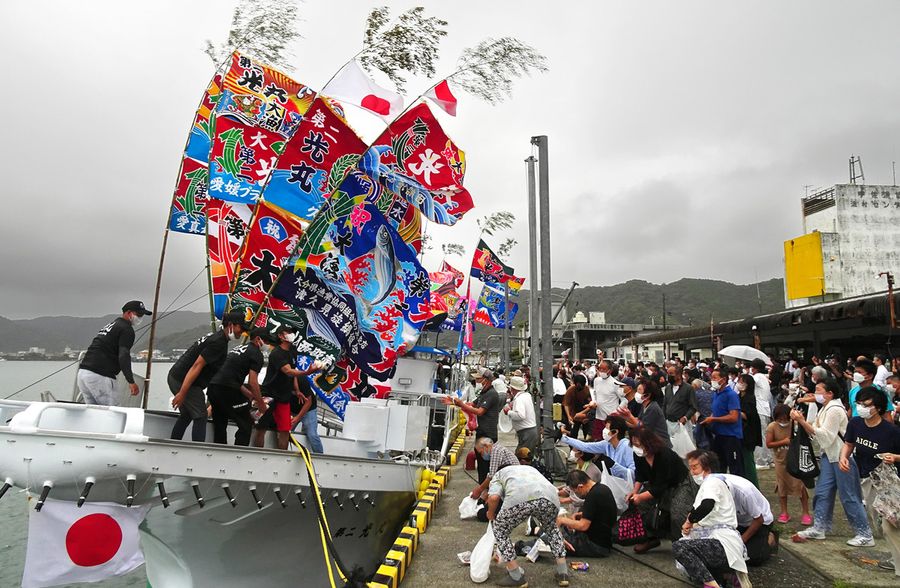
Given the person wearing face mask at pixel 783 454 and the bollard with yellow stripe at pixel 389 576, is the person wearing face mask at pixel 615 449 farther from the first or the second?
the bollard with yellow stripe at pixel 389 576

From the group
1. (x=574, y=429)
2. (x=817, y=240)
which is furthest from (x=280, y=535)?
(x=817, y=240)

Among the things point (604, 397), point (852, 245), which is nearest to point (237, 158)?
point (604, 397)

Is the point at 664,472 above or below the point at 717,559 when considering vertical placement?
above

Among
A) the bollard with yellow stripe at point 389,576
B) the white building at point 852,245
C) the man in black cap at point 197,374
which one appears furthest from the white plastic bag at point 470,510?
the white building at point 852,245

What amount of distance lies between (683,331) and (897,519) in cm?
3156

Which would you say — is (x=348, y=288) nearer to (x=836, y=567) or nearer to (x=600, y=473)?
(x=600, y=473)

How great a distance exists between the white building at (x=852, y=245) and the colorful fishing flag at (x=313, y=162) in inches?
1395

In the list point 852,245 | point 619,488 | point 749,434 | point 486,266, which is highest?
point 852,245

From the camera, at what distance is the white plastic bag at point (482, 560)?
552cm

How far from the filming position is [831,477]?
6168 mm

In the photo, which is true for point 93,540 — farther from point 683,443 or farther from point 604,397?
point 604,397

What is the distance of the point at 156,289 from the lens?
9.05m

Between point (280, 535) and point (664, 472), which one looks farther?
point (280, 535)

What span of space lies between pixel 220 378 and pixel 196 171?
208 inches
